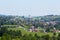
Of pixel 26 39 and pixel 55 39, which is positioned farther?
pixel 55 39

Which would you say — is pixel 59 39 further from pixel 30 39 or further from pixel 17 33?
pixel 17 33

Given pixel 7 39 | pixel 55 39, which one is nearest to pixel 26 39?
pixel 7 39

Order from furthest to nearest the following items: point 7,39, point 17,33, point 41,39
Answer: point 17,33 < point 41,39 < point 7,39

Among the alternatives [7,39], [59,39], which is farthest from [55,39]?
[7,39]

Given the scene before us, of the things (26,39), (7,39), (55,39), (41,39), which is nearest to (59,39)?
(55,39)

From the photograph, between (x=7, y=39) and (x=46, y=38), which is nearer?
(x=7, y=39)

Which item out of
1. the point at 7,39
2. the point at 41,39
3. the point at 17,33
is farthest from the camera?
the point at 17,33

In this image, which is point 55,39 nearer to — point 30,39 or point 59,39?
point 59,39
